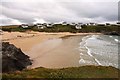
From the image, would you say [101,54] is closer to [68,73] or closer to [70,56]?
[70,56]

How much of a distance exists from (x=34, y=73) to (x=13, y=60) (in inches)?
372

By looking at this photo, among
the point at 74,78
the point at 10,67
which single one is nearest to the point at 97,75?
the point at 74,78

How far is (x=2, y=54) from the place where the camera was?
20938 millimetres

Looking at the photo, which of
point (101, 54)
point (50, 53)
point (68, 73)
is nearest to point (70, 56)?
point (50, 53)

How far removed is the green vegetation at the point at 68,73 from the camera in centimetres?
1195

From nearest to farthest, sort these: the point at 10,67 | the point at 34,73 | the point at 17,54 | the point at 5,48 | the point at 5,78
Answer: the point at 5,78 < the point at 34,73 < the point at 10,67 < the point at 5,48 < the point at 17,54

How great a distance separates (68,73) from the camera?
13094 millimetres

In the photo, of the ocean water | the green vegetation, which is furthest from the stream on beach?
the green vegetation

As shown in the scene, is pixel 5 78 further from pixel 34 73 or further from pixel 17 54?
pixel 17 54

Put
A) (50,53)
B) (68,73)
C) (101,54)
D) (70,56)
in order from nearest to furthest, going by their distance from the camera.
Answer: (68,73)
(70,56)
(50,53)
(101,54)

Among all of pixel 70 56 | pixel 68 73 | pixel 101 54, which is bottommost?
pixel 101 54

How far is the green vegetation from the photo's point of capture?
11945 millimetres

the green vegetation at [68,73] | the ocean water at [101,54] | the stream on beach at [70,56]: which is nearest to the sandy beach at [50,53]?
the stream on beach at [70,56]

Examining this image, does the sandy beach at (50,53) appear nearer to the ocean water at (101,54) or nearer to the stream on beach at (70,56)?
the stream on beach at (70,56)
